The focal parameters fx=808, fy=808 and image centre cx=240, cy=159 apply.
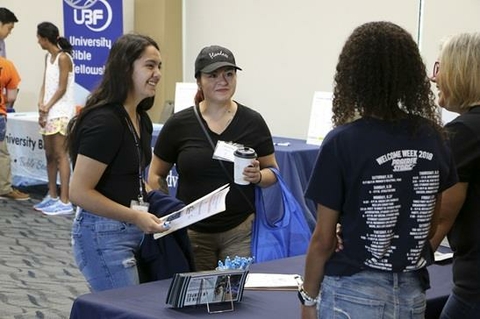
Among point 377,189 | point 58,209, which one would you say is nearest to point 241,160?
point 377,189

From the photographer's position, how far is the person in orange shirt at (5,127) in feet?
22.4

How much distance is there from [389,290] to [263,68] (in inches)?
223

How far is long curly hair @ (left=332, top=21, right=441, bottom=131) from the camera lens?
1.69 m

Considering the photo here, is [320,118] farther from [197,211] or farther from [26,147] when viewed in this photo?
[197,211]

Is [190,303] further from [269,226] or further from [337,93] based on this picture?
[269,226]

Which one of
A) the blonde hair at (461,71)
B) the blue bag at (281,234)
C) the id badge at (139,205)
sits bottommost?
the blue bag at (281,234)

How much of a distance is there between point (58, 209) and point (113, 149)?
14.8ft

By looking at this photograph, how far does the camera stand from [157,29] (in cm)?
789

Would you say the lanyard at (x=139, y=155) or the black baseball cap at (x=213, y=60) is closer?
the lanyard at (x=139, y=155)

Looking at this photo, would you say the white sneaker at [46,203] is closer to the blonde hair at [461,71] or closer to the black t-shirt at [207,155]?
the black t-shirt at [207,155]

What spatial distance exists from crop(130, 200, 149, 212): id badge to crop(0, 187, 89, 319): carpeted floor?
5.38ft

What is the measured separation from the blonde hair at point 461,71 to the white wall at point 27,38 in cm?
720

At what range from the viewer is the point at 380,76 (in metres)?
1.69

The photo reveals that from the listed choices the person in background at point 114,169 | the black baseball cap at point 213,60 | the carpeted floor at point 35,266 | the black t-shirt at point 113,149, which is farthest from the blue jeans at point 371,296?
the carpeted floor at point 35,266
